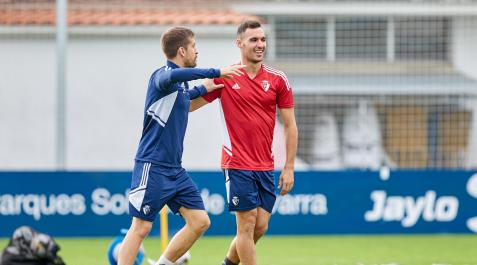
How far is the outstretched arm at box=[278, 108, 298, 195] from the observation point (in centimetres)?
894

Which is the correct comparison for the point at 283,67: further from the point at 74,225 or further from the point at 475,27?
the point at 74,225

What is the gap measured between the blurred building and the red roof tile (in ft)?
0.06

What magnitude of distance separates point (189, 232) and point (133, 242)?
0.44 meters

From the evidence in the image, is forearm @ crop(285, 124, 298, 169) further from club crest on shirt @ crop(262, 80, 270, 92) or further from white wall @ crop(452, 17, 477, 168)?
white wall @ crop(452, 17, 477, 168)

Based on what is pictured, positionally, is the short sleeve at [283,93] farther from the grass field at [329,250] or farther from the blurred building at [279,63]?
the blurred building at [279,63]

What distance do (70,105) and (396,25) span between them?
520 cm

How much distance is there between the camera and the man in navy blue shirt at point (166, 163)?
8.37m

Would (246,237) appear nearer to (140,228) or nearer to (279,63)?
(140,228)

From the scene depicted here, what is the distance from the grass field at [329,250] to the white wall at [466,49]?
4.50 meters

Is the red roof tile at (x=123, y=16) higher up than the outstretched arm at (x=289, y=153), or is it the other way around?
the red roof tile at (x=123, y=16)

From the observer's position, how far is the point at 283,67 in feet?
62.0

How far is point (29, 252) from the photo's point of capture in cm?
718

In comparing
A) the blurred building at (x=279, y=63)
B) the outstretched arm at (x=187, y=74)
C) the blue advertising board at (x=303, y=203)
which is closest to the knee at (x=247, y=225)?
the outstretched arm at (x=187, y=74)

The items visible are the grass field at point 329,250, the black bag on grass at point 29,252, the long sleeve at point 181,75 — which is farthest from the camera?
the grass field at point 329,250
